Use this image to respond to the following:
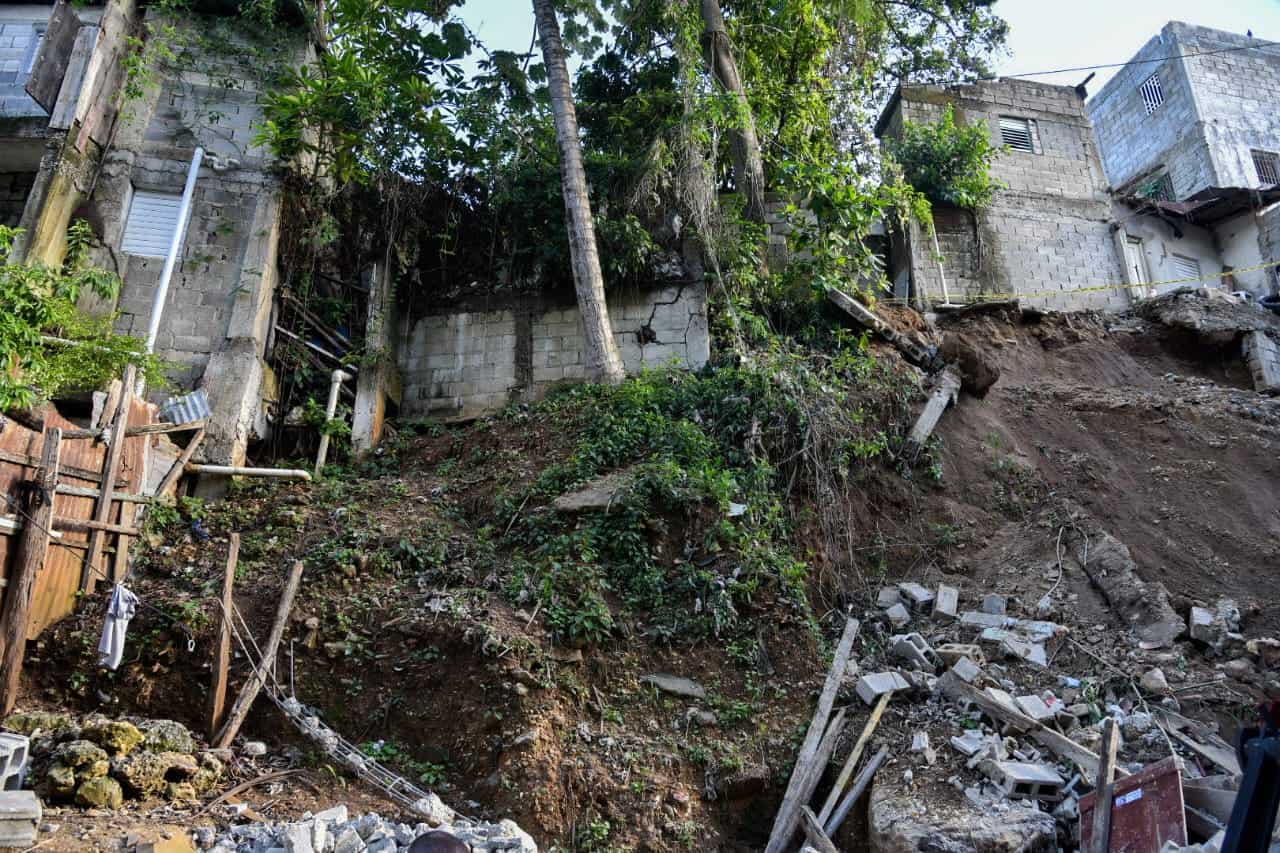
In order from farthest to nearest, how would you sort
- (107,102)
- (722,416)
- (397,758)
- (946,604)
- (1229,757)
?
(107,102) → (722,416) → (946,604) → (397,758) → (1229,757)

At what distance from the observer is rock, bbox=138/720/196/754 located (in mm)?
6852

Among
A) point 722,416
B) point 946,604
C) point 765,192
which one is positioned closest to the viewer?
point 946,604

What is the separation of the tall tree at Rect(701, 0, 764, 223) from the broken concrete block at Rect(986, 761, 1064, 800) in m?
9.04

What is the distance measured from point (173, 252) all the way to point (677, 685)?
8668 millimetres

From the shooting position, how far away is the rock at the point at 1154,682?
7.61 meters

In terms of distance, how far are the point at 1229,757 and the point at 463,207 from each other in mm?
11359

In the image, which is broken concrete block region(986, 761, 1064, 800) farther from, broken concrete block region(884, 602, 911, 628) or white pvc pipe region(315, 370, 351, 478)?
white pvc pipe region(315, 370, 351, 478)

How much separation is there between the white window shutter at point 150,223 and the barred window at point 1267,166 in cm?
2254

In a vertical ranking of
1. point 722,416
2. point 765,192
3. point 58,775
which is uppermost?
point 765,192

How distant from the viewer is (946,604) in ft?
29.9

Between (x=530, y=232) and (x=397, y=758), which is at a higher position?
(x=530, y=232)

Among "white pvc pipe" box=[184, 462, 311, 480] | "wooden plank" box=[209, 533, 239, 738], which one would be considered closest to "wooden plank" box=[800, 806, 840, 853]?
"wooden plank" box=[209, 533, 239, 738]

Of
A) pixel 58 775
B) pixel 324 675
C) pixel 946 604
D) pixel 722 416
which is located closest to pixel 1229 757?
pixel 946 604

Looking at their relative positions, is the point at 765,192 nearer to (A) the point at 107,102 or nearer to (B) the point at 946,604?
(B) the point at 946,604
